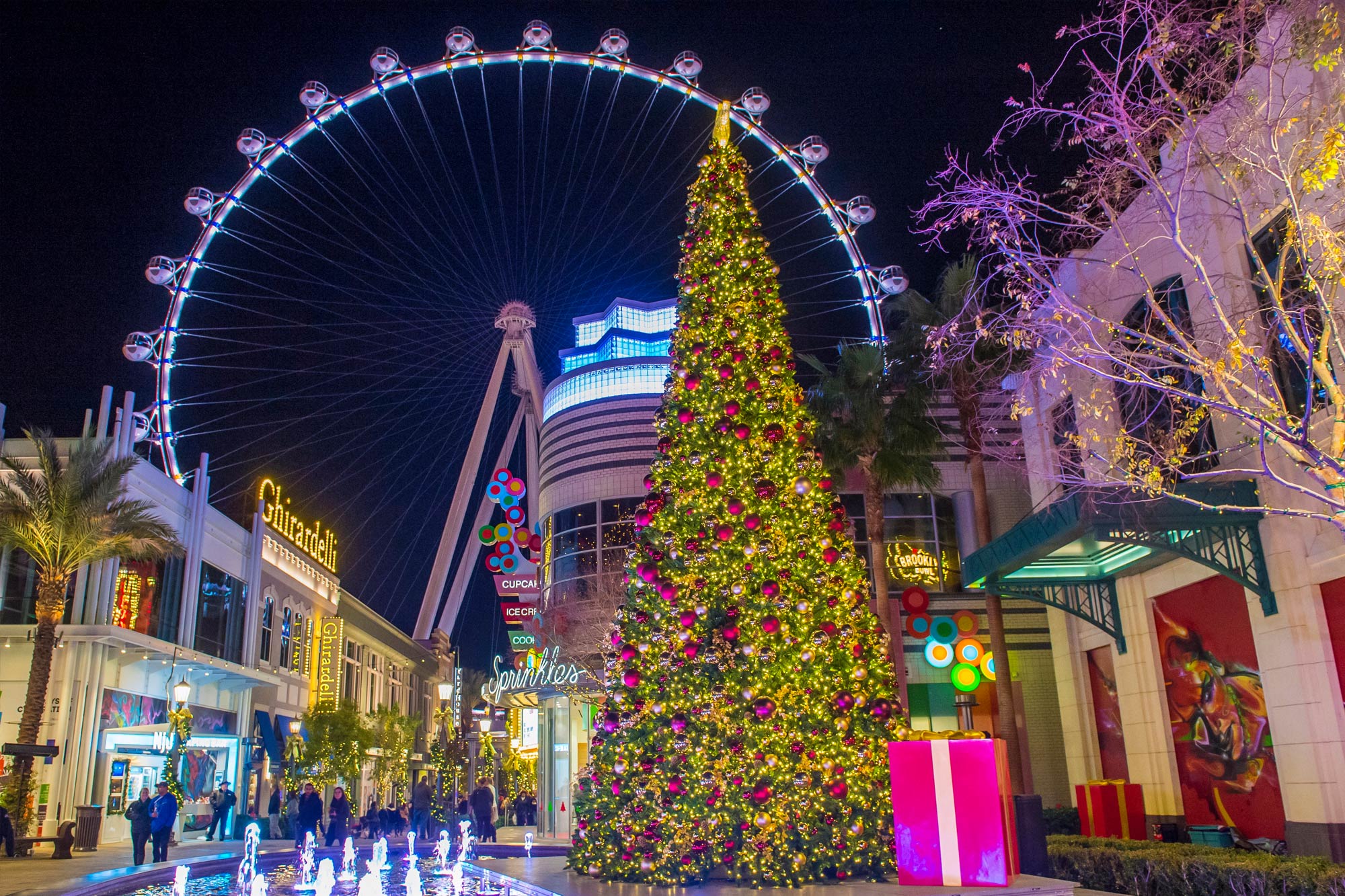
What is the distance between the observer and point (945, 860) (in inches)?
391

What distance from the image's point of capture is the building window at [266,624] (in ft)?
A: 140

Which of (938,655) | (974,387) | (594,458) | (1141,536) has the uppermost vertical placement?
(594,458)

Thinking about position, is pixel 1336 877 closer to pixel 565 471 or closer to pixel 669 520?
pixel 669 520

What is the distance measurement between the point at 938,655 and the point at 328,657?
33016mm

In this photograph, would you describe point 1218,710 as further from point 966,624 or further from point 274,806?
point 274,806

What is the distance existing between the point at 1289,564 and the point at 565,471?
144 feet

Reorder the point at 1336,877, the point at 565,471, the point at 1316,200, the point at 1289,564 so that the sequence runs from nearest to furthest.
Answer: the point at 1336,877 < the point at 1316,200 < the point at 1289,564 < the point at 565,471

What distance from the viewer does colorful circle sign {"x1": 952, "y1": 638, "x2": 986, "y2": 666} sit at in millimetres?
32312

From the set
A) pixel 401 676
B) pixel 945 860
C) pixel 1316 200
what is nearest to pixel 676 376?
pixel 945 860

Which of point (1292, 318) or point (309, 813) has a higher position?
point (1292, 318)

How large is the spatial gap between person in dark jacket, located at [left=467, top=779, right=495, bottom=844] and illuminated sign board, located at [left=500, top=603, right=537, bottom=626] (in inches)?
1201

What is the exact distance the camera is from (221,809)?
96.4 feet

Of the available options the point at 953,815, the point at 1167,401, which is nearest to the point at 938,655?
the point at 1167,401

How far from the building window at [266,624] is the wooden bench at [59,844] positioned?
20244mm
